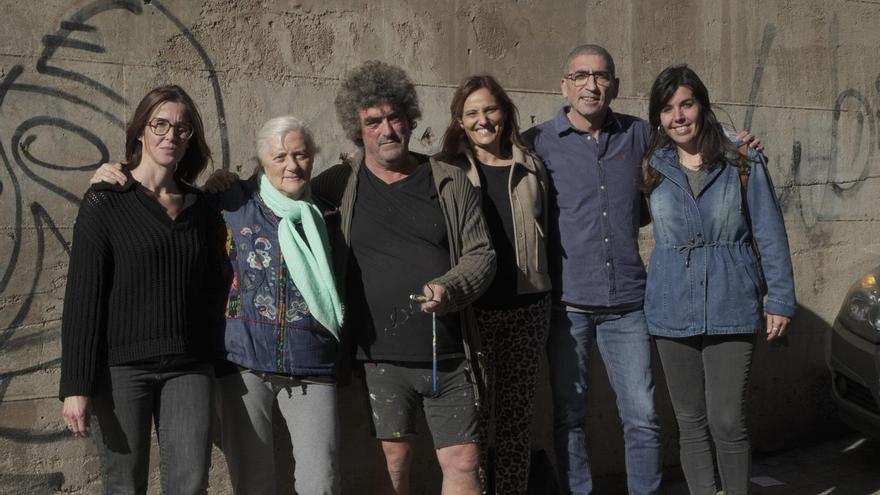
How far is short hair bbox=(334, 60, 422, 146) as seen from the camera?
3.62 meters

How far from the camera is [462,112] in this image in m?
4.02

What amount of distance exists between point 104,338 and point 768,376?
3.93 meters

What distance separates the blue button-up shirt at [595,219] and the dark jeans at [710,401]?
1.07 feet

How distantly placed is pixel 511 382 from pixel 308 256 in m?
1.12

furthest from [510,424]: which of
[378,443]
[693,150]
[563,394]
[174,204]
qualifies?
[174,204]

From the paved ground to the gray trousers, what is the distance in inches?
87.7

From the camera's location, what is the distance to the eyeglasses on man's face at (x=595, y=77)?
4.02 metres

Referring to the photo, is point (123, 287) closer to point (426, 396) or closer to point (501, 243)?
point (426, 396)

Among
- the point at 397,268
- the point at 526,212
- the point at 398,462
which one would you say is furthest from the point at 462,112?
the point at 398,462

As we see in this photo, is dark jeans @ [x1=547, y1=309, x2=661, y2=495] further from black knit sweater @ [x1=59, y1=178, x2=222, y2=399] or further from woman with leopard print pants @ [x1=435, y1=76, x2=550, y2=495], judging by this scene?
black knit sweater @ [x1=59, y1=178, x2=222, y2=399]

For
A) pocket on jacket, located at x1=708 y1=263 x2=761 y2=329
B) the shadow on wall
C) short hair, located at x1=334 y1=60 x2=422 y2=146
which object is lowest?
the shadow on wall

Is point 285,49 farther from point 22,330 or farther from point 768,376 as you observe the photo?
point 768,376

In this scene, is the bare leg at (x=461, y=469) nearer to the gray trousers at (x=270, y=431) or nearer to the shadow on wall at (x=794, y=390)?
the gray trousers at (x=270, y=431)

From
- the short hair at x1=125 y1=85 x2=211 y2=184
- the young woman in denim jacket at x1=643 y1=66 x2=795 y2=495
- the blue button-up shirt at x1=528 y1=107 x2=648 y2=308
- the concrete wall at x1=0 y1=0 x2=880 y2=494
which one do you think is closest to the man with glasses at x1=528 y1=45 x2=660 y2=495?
the blue button-up shirt at x1=528 y1=107 x2=648 y2=308
